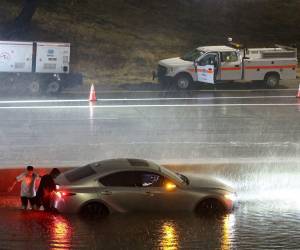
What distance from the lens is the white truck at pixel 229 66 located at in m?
30.1

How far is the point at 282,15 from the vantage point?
46406 mm

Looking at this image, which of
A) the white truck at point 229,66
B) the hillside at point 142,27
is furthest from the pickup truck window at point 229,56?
the hillside at point 142,27

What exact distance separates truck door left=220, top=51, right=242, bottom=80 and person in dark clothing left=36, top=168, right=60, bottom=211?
18412 mm

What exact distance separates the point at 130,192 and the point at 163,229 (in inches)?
44.3

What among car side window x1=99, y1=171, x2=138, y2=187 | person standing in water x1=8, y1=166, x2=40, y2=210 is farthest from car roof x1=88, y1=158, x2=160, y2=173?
person standing in water x1=8, y1=166, x2=40, y2=210

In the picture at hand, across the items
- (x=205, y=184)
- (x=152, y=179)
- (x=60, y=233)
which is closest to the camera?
(x=60, y=233)

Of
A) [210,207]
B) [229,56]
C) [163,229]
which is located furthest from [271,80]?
[163,229]

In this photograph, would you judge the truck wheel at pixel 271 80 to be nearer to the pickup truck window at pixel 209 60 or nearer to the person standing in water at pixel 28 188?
the pickup truck window at pixel 209 60

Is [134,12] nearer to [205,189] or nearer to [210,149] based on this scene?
[210,149]

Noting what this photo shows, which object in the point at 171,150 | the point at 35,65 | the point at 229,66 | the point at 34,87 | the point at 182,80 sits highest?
the point at 229,66

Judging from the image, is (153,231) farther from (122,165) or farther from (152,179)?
(122,165)

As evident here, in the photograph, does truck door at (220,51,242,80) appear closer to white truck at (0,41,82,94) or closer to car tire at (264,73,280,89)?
car tire at (264,73,280,89)

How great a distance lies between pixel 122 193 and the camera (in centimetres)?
1259

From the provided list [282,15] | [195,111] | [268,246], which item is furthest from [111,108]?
[282,15]
